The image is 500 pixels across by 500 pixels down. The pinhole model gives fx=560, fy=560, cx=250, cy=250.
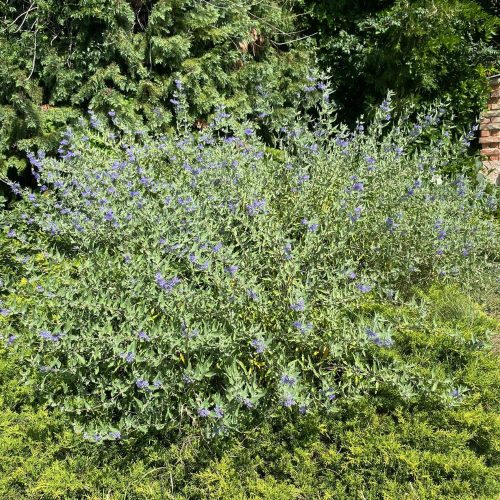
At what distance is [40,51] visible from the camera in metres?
4.87

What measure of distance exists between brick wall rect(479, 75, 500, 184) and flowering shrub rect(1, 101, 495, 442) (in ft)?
8.81

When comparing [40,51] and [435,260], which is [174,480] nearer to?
[435,260]

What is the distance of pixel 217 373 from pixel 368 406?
2.35 ft

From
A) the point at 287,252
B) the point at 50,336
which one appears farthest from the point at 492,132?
the point at 50,336

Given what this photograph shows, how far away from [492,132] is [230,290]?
465 centimetres

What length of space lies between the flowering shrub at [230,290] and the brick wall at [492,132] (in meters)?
2.68

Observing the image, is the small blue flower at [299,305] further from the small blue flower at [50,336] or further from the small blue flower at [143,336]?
the small blue flower at [50,336]

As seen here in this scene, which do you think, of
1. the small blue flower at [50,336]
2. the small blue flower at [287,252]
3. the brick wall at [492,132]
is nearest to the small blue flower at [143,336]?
the small blue flower at [50,336]

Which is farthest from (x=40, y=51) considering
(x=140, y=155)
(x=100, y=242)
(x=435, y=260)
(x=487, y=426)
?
(x=487, y=426)

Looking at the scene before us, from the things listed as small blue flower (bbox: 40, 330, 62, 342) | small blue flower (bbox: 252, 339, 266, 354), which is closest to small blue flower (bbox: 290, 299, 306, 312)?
small blue flower (bbox: 252, 339, 266, 354)

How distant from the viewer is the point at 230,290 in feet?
8.32

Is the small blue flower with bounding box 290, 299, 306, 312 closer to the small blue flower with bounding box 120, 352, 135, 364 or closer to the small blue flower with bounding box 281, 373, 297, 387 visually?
the small blue flower with bounding box 281, 373, 297, 387

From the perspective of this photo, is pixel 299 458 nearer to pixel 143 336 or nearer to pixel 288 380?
pixel 288 380

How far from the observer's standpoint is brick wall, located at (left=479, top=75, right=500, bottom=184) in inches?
235
